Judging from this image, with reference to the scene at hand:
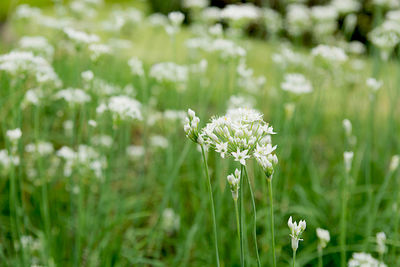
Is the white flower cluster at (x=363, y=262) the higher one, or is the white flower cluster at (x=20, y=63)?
the white flower cluster at (x=20, y=63)

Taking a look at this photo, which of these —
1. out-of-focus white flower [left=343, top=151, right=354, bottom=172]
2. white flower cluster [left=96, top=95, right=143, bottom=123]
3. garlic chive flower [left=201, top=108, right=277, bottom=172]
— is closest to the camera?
garlic chive flower [left=201, top=108, right=277, bottom=172]

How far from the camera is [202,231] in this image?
2781 millimetres

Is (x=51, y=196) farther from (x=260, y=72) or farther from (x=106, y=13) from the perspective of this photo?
(x=106, y=13)

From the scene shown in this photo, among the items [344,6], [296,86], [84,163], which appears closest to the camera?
[84,163]

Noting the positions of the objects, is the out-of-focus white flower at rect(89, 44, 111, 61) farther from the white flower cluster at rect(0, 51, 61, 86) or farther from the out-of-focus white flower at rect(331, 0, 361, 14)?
the out-of-focus white flower at rect(331, 0, 361, 14)

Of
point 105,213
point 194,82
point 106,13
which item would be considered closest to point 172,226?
point 105,213

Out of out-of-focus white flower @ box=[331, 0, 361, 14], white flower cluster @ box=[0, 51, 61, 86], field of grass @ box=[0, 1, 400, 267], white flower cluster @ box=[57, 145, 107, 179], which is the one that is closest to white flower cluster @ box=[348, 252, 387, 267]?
field of grass @ box=[0, 1, 400, 267]

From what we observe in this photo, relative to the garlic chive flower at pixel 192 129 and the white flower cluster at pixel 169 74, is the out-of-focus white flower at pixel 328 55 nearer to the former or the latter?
the white flower cluster at pixel 169 74

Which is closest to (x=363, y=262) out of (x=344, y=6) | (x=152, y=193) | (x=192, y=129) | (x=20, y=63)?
(x=192, y=129)

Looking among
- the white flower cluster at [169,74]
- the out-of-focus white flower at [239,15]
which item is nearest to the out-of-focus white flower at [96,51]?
the white flower cluster at [169,74]

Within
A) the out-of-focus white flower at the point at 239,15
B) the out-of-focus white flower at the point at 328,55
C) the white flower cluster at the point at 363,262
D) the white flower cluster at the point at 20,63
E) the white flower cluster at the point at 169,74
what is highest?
the out-of-focus white flower at the point at 239,15

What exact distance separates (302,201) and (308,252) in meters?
0.54

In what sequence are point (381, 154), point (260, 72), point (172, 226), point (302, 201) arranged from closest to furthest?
point (172, 226), point (302, 201), point (381, 154), point (260, 72)

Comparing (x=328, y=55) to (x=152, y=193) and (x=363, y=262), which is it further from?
(x=152, y=193)
